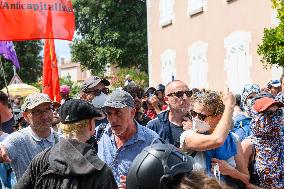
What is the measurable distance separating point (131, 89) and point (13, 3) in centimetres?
237

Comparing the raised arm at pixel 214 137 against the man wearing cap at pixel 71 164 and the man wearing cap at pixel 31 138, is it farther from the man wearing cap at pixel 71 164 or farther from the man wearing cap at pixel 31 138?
the man wearing cap at pixel 31 138

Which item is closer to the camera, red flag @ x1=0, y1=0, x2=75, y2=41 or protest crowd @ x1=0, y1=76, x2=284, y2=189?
protest crowd @ x1=0, y1=76, x2=284, y2=189

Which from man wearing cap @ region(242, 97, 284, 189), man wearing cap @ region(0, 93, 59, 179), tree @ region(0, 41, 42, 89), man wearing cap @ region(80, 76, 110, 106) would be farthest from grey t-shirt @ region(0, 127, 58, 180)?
tree @ region(0, 41, 42, 89)

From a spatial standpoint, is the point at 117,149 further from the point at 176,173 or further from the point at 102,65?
the point at 102,65

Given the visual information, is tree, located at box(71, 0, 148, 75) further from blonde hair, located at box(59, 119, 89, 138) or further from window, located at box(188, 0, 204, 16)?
blonde hair, located at box(59, 119, 89, 138)

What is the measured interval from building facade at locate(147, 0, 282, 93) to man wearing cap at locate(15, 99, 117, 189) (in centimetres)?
1030

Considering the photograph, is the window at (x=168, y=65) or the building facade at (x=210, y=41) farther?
the window at (x=168, y=65)

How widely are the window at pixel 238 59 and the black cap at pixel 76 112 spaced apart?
38.4ft

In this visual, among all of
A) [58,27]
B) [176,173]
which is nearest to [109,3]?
[58,27]

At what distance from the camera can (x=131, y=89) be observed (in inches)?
283

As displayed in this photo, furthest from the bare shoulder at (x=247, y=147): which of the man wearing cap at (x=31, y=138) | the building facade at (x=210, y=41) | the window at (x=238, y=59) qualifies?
the window at (x=238, y=59)

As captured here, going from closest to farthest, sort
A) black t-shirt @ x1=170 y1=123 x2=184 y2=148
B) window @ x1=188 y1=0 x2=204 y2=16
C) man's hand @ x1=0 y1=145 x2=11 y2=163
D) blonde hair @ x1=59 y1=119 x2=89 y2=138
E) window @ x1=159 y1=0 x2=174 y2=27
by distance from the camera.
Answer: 1. blonde hair @ x1=59 y1=119 x2=89 y2=138
2. man's hand @ x1=0 y1=145 x2=11 y2=163
3. black t-shirt @ x1=170 y1=123 x2=184 y2=148
4. window @ x1=188 y1=0 x2=204 y2=16
5. window @ x1=159 y1=0 x2=174 y2=27

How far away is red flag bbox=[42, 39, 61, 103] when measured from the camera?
8.64 m

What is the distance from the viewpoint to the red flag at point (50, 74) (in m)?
8.64
